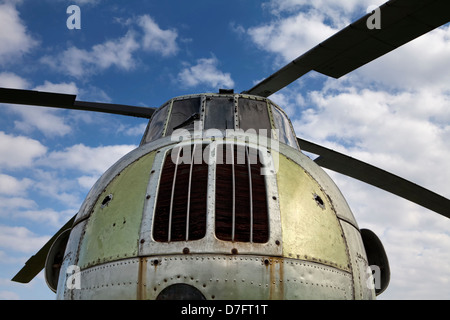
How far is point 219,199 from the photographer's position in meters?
3.61

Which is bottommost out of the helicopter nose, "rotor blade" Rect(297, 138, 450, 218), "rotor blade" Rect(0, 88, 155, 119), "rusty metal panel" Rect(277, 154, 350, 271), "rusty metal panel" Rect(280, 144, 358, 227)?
the helicopter nose

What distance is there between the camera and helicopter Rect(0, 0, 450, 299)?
10.6 feet

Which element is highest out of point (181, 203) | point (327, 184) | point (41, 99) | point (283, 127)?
point (41, 99)

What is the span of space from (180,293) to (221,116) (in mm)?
2882

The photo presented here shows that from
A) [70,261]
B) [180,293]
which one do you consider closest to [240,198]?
[180,293]

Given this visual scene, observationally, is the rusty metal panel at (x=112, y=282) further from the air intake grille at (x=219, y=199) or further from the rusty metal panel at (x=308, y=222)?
the rusty metal panel at (x=308, y=222)

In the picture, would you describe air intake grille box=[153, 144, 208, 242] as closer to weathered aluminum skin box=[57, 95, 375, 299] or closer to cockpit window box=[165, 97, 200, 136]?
weathered aluminum skin box=[57, 95, 375, 299]

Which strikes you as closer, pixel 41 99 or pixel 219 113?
pixel 219 113

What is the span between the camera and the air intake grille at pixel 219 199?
343cm

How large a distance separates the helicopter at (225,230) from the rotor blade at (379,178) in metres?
2.32

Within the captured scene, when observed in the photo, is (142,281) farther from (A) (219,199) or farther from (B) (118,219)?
(A) (219,199)

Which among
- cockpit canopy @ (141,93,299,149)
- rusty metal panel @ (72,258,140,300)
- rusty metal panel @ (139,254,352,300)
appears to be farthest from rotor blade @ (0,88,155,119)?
rusty metal panel @ (139,254,352,300)

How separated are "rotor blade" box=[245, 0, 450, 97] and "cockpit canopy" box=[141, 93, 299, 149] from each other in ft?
2.79

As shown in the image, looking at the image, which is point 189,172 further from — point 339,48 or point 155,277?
point 339,48
